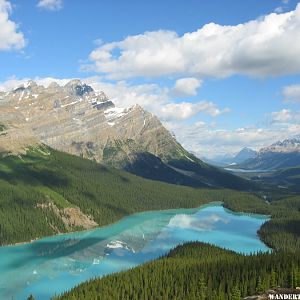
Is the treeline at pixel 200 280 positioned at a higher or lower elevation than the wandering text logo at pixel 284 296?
higher

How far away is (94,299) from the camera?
136 meters

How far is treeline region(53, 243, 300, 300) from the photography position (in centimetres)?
13450

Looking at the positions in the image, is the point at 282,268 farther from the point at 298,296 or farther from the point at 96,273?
the point at 96,273

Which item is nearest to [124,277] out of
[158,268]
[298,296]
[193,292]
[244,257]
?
[158,268]

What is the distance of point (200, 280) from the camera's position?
14250cm

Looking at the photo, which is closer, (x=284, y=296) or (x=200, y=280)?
(x=284, y=296)

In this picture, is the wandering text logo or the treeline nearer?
the wandering text logo

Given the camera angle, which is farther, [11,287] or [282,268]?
[11,287]

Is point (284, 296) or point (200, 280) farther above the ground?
point (200, 280)

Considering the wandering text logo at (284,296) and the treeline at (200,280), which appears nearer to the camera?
the wandering text logo at (284,296)

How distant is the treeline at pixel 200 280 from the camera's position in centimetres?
13450

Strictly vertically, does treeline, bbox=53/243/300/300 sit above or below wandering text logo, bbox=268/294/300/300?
above

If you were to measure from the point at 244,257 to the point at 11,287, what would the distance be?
8064cm

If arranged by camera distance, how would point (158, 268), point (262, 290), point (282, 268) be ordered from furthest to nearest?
point (158, 268) < point (282, 268) < point (262, 290)
